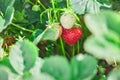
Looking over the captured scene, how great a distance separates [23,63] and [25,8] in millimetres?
1116

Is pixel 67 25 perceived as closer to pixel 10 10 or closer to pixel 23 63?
pixel 10 10

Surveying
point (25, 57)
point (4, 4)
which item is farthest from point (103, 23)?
point (4, 4)

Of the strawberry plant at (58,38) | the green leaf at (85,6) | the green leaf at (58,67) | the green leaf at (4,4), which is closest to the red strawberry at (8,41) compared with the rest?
the strawberry plant at (58,38)

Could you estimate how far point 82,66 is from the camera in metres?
0.24

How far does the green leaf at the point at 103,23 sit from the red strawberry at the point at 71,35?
998 mm

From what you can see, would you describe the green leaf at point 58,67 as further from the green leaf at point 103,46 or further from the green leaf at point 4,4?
the green leaf at point 4,4

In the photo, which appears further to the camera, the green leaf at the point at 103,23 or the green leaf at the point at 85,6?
the green leaf at the point at 85,6

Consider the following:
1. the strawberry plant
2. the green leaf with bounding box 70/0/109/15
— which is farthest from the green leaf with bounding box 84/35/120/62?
the green leaf with bounding box 70/0/109/15

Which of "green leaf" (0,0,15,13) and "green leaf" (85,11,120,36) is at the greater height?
"green leaf" (85,11,120,36)

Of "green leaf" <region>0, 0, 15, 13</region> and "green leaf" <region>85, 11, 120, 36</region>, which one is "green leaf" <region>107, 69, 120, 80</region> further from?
"green leaf" <region>0, 0, 15, 13</region>

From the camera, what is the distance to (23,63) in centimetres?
33

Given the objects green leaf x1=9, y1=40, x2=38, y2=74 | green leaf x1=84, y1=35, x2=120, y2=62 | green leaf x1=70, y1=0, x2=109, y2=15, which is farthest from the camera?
green leaf x1=70, y1=0, x2=109, y2=15

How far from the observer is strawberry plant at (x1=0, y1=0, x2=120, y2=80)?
8.3 inches

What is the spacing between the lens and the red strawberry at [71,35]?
1224mm
